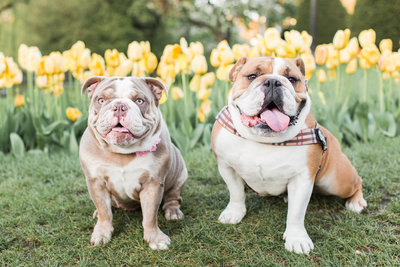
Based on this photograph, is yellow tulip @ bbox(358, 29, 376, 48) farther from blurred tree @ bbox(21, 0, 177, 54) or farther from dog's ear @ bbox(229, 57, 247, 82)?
blurred tree @ bbox(21, 0, 177, 54)

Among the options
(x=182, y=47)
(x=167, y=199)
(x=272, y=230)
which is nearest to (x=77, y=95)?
(x=182, y=47)

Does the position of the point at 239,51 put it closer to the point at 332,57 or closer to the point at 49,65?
the point at 332,57

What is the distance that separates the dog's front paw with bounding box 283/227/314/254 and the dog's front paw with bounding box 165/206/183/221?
0.81 metres

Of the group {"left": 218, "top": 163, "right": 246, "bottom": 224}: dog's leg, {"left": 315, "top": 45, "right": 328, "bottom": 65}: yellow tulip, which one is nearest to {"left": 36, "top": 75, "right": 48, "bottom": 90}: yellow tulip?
{"left": 218, "top": 163, "right": 246, "bottom": 224}: dog's leg

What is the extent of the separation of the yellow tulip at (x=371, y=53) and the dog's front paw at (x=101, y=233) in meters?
3.32

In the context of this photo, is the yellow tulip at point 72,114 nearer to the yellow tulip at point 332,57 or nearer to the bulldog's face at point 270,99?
the bulldog's face at point 270,99

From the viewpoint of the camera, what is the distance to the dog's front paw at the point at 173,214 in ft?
9.34

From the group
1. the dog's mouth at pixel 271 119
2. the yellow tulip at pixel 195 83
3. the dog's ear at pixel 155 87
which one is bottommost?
the yellow tulip at pixel 195 83

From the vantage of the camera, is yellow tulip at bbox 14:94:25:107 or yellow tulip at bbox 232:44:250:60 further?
yellow tulip at bbox 14:94:25:107

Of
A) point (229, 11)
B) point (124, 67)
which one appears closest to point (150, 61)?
point (124, 67)

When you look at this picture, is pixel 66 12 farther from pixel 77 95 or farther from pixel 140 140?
pixel 140 140

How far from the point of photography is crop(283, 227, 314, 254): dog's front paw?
2.39 meters

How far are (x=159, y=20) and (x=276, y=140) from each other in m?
13.9

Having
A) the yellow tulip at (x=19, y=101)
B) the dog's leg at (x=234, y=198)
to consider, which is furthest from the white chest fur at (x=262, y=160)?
the yellow tulip at (x=19, y=101)
